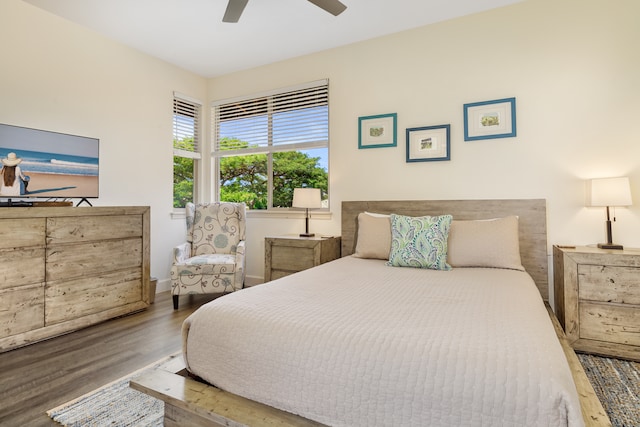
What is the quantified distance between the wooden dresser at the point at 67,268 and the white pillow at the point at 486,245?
2.79m

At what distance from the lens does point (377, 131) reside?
3443 mm

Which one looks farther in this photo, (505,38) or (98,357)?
(505,38)

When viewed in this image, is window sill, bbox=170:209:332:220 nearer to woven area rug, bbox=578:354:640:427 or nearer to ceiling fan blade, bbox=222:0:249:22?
ceiling fan blade, bbox=222:0:249:22

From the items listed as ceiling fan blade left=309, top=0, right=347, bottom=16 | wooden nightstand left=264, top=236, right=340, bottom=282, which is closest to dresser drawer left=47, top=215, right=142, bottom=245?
wooden nightstand left=264, top=236, right=340, bottom=282

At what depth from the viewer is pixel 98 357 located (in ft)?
7.27

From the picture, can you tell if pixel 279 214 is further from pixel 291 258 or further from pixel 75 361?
pixel 75 361

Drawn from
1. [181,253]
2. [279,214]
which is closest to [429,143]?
[279,214]

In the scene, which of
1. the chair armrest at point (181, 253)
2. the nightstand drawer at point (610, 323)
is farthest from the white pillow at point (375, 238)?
the chair armrest at point (181, 253)

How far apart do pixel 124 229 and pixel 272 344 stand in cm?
250

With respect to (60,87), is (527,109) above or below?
below

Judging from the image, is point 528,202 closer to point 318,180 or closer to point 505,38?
point 505,38

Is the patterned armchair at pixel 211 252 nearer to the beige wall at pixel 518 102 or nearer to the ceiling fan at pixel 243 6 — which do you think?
the beige wall at pixel 518 102

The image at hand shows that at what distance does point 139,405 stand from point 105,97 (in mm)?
3033

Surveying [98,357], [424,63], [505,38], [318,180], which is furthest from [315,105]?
[98,357]
